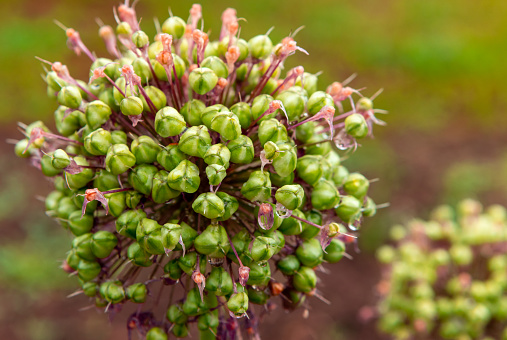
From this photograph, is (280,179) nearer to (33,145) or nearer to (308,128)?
(308,128)

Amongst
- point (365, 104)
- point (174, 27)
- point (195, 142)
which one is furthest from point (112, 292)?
point (365, 104)

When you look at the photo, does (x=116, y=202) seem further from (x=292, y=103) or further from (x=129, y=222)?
(x=292, y=103)

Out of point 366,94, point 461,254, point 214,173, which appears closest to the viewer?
point 214,173

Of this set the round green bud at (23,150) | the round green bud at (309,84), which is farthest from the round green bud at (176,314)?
the round green bud at (309,84)

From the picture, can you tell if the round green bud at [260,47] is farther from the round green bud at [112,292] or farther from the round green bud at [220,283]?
the round green bud at [112,292]

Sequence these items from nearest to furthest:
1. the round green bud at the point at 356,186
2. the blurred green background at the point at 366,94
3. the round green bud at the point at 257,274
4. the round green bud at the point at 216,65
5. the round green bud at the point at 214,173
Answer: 1. the round green bud at the point at 214,173
2. the round green bud at the point at 257,274
3. the round green bud at the point at 216,65
4. the round green bud at the point at 356,186
5. the blurred green background at the point at 366,94

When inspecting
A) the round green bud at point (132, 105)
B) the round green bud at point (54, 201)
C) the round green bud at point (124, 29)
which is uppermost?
the round green bud at point (124, 29)

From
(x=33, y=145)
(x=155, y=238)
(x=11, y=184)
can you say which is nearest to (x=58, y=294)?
(x=11, y=184)
